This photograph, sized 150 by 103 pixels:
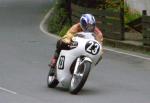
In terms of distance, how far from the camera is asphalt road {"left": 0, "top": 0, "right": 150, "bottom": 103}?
11531 millimetres

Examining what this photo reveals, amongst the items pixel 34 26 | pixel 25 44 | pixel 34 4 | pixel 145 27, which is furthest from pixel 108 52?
pixel 34 4

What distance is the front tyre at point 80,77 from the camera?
37.8ft

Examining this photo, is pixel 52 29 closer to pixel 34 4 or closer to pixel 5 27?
pixel 5 27

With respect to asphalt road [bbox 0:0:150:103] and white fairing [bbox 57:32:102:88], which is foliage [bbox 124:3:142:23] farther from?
white fairing [bbox 57:32:102:88]

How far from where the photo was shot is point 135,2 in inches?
1033

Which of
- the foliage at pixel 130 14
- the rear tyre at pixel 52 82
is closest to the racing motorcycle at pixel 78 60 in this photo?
the rear tyre at pixel 52 82

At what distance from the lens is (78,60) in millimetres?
11820

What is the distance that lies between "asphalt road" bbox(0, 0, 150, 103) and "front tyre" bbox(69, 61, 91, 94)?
0.15 meters

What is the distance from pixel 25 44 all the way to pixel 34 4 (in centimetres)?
1887

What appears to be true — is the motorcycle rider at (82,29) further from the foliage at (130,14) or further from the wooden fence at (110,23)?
the foliage at (130,14)

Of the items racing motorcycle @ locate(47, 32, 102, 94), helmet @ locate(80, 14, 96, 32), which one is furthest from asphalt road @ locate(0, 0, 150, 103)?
helmet @ locate(80, 14, 96, 32)

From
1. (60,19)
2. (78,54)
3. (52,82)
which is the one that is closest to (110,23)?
(60,19)

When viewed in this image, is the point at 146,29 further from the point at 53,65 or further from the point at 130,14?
the point at 53,65

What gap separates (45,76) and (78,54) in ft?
8.53
